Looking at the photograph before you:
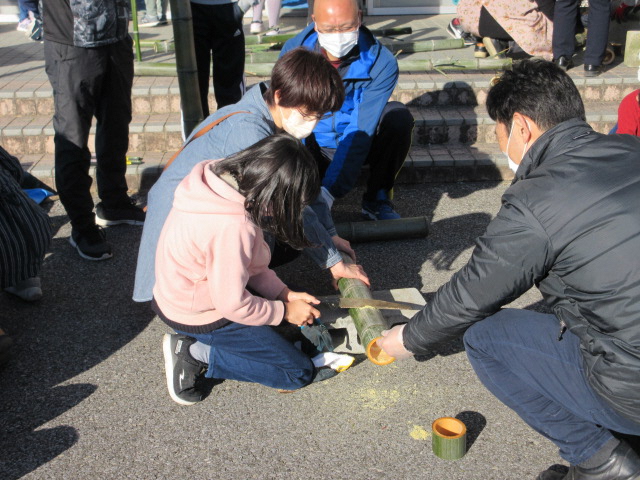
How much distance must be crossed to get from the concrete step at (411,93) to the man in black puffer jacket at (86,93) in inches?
61.6

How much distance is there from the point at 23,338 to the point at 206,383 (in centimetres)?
97

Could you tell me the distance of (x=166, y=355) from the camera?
2.79 m

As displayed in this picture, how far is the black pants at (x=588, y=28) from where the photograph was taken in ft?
18.8

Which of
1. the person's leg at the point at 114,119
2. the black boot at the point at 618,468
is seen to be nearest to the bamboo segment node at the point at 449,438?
the black boot at the point at 618,468

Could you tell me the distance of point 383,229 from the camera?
4.07 m

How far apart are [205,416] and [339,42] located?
7.28 ft

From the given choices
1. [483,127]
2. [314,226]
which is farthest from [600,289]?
[483,127]

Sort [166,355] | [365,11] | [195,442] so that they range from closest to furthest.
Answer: [195,442], [166,355], [365,11]

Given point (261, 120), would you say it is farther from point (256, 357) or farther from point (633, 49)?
point (633, 49)

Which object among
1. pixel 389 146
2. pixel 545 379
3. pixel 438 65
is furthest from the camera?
pixel 438 65

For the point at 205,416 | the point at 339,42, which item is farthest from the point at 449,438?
the point at 339,42

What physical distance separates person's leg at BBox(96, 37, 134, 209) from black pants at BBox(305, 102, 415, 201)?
1116 millimetres

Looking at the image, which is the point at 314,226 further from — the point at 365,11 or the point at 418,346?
the point at 365,11

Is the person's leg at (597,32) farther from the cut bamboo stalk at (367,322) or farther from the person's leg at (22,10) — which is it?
the person's leg at (22,10)
